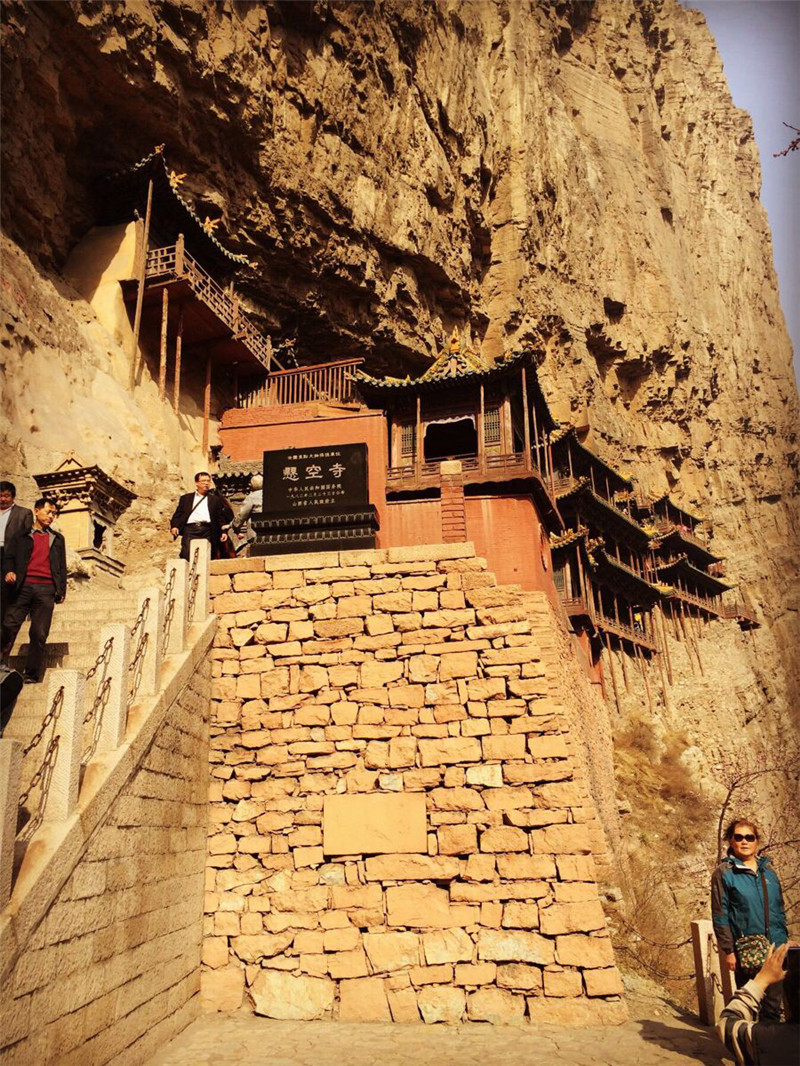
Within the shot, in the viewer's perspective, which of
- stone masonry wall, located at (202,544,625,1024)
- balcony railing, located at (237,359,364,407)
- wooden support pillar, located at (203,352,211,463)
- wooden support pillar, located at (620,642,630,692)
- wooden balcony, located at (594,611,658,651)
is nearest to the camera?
stone masonry wall, located at (202,544,625,1024)

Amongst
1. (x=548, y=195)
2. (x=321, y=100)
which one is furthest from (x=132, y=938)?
(x=548, y=195)

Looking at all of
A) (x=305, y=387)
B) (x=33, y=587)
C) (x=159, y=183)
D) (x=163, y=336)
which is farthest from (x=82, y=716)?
(x=305, y=387)

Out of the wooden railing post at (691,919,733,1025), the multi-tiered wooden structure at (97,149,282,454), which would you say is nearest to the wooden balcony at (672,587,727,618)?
the multi-tiered wooden structure at (97,149,282,454)

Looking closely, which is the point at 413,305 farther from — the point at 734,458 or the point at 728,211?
the point at 728,211

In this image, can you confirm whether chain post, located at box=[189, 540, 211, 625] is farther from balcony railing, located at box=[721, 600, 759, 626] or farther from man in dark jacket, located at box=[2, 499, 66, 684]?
balcony railing, located at box=[721, 600, 759, 626]

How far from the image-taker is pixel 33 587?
6840mm

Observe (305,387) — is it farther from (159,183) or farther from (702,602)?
(702,602)

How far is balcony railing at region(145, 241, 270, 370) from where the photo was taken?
66.4 ft

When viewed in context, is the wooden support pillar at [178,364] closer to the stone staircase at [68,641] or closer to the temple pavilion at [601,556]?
the stone staircase at [68,641]

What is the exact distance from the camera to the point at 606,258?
41.5 meters

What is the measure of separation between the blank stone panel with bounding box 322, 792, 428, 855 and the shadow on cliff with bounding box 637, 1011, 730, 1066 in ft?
7.41

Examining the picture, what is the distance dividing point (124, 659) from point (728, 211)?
61.3 m

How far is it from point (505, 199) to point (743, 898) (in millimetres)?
34651

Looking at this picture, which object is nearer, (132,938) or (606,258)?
(132,938)
